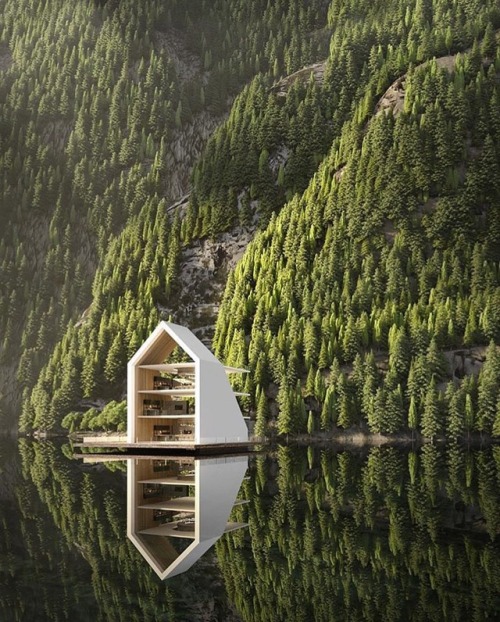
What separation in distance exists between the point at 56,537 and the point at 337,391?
9239 centimetres

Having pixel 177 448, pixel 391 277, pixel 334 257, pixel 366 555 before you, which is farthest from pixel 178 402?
pixel 366 555

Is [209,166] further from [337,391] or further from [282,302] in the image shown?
[337,391]

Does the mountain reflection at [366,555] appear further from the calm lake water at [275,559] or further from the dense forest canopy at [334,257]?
the dense forest canopy at [334,257]

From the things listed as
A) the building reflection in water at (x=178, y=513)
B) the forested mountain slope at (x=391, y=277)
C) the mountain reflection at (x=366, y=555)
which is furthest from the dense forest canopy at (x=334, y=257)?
the mountain reflection at (x=366, y=555)

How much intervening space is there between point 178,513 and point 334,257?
112 meters

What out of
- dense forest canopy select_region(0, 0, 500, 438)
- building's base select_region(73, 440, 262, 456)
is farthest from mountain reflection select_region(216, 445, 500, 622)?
dense forest canopy select_region(0, 0, 500, 438)

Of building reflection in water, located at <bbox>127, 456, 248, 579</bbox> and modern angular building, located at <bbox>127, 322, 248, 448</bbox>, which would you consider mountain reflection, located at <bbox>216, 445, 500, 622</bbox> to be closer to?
building reflection in water, located at <bbox>127, 456, 248, 579</bbox>

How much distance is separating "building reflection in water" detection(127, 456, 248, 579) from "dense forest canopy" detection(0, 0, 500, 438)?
69.6 m

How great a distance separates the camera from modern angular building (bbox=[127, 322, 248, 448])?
75562 mm

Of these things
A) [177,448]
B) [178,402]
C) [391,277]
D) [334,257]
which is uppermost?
[334,257]

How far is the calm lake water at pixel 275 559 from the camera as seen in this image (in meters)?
16.3

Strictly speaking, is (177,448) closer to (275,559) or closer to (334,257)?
(275,559)

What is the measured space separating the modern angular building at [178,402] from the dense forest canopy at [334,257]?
99.9 feet

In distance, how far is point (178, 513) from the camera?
94.0 ft
